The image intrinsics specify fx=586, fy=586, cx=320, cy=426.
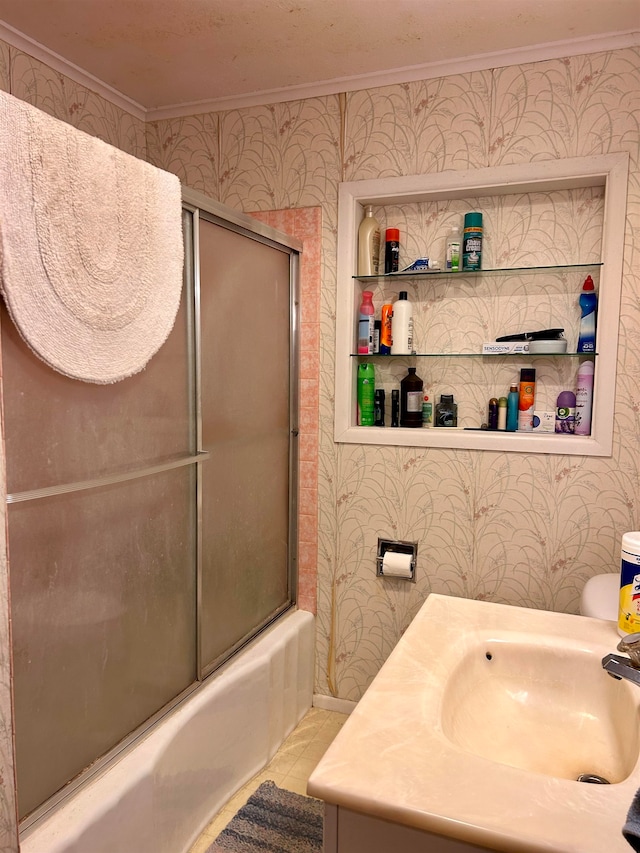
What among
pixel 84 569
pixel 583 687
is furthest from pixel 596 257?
pixel 84 569

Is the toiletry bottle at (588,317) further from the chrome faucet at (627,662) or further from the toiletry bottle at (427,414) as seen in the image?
the chrome faucet at (627,662)

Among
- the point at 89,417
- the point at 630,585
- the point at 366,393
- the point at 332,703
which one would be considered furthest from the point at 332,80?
the point at 332,703

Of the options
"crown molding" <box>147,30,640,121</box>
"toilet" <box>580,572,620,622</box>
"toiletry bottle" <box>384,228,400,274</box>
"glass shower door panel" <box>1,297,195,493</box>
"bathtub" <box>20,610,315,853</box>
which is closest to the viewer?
"glass shower door panel" <box>1,297,195,493</box>

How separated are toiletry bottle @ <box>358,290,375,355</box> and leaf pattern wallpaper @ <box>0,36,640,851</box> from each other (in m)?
0.12

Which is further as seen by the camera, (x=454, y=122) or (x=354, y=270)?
(x=354, y=270)

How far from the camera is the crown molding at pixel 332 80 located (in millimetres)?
1804

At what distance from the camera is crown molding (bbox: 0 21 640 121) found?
5.92 ft

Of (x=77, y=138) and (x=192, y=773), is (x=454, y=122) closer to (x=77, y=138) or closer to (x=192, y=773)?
(x=77, y=138)

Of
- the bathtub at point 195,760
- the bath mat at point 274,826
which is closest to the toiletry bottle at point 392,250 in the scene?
the bathtub at point 195,760

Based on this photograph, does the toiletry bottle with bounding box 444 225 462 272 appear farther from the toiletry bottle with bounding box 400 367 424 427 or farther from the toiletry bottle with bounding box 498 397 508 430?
the toiletry bottle with bounding box 498 397 508 430

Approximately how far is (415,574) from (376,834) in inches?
56.8

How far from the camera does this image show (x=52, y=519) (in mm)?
1169

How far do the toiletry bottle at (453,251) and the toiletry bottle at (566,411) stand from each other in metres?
0.57

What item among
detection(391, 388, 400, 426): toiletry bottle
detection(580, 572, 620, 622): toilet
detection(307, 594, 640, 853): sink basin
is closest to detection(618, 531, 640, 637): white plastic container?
detection(307, 594, 640, 853): sink basin
